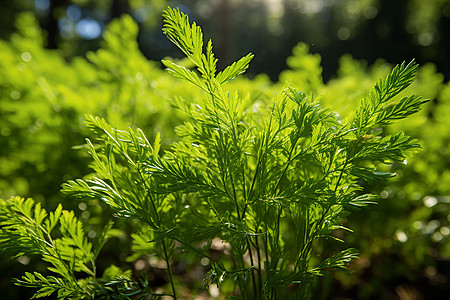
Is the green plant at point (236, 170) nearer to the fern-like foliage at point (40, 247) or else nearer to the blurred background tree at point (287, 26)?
the fern-like foliage at point (40, 247)

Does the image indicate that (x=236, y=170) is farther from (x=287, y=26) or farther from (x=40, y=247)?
(x=287, y=26)

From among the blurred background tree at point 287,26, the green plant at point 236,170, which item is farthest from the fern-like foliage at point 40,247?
the blurred background tree at point 287,26

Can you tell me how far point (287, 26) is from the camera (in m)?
24.2

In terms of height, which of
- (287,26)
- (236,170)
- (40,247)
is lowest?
(40,247)

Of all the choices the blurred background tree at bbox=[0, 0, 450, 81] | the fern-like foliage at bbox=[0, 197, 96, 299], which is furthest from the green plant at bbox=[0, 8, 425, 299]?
the blurred background tree at bbox=[0, 0, 450, 81]

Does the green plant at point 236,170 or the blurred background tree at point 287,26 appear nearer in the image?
the green plant at point 236,170

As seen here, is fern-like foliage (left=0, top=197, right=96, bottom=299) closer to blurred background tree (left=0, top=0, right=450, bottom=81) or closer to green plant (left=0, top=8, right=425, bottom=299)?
green plant (left=0, top=8, right=425, bottom=299)

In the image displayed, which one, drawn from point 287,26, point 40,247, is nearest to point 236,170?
point 40,247

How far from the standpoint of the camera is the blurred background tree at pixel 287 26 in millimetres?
13422

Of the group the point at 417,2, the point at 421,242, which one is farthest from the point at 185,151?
the point at 417,2

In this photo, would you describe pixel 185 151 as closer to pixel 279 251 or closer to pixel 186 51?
pixel 186 51

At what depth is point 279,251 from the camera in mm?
784

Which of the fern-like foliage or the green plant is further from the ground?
the green plant

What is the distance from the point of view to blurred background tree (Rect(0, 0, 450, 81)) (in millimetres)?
13422
